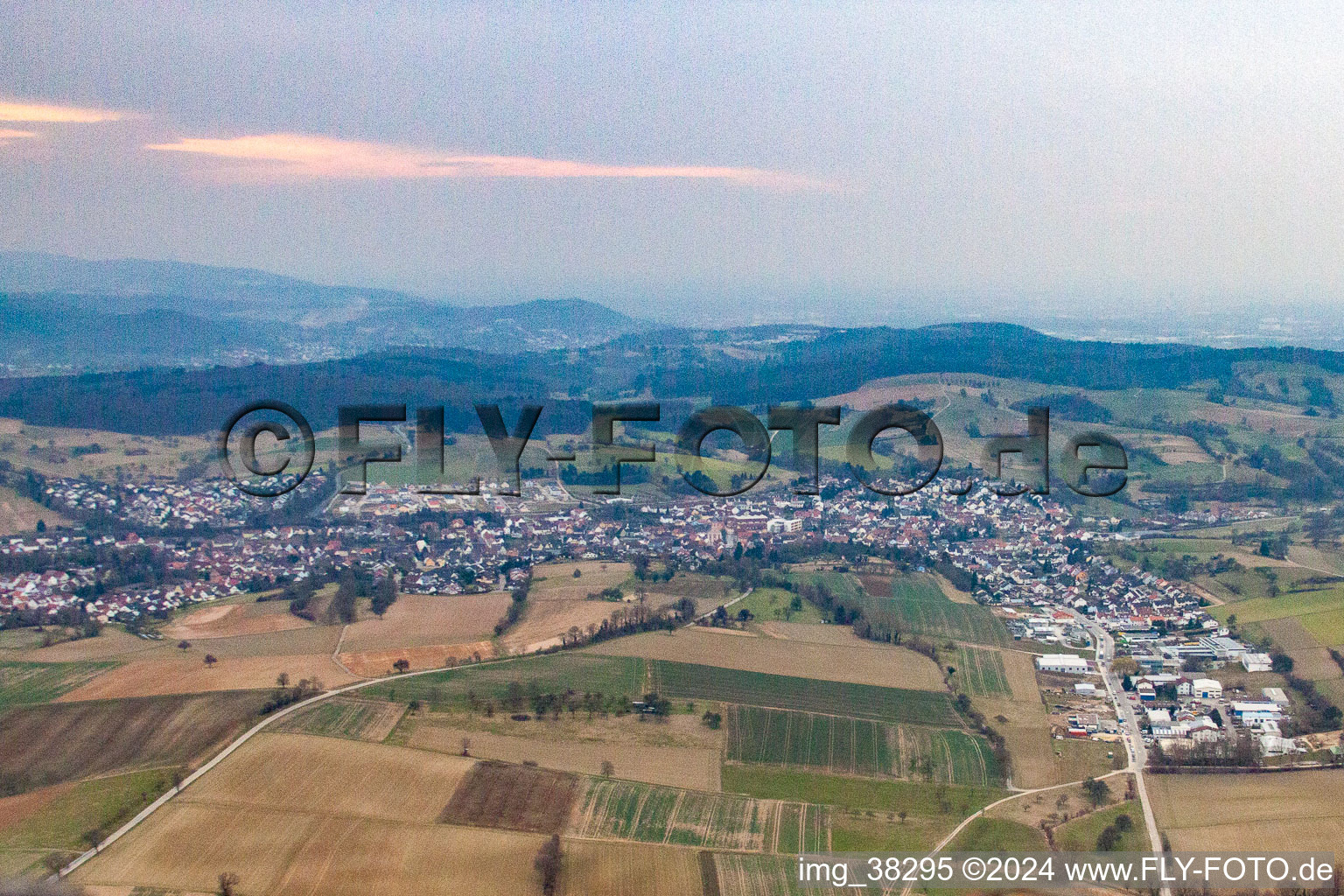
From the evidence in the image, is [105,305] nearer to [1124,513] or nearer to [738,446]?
[738,446]

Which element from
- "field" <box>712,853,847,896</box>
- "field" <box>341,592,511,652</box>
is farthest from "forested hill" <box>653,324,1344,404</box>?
"field" <box>712,853,847,896</box>

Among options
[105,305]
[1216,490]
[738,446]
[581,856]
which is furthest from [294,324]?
[581,856]

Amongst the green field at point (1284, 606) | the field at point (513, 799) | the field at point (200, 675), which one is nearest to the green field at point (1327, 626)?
the green field at point (1284, 606)

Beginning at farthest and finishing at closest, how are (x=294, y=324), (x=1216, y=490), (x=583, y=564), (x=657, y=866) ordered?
(x=294, y=324)
(x=1216, y=490)
(x=583, y=564)
(x=657, y=866)

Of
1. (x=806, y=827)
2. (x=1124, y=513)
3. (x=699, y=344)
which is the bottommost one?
(x=806, y=827)

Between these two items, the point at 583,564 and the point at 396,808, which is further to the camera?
the point at 583,564

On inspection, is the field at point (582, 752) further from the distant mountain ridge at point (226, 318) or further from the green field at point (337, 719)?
the distant mountain ridge at point (226, 318)

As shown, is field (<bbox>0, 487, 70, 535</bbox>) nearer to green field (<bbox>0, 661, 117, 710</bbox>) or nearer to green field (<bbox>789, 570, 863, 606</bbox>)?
green field (<bbox>0, 661, 117, 710</bbox>)
